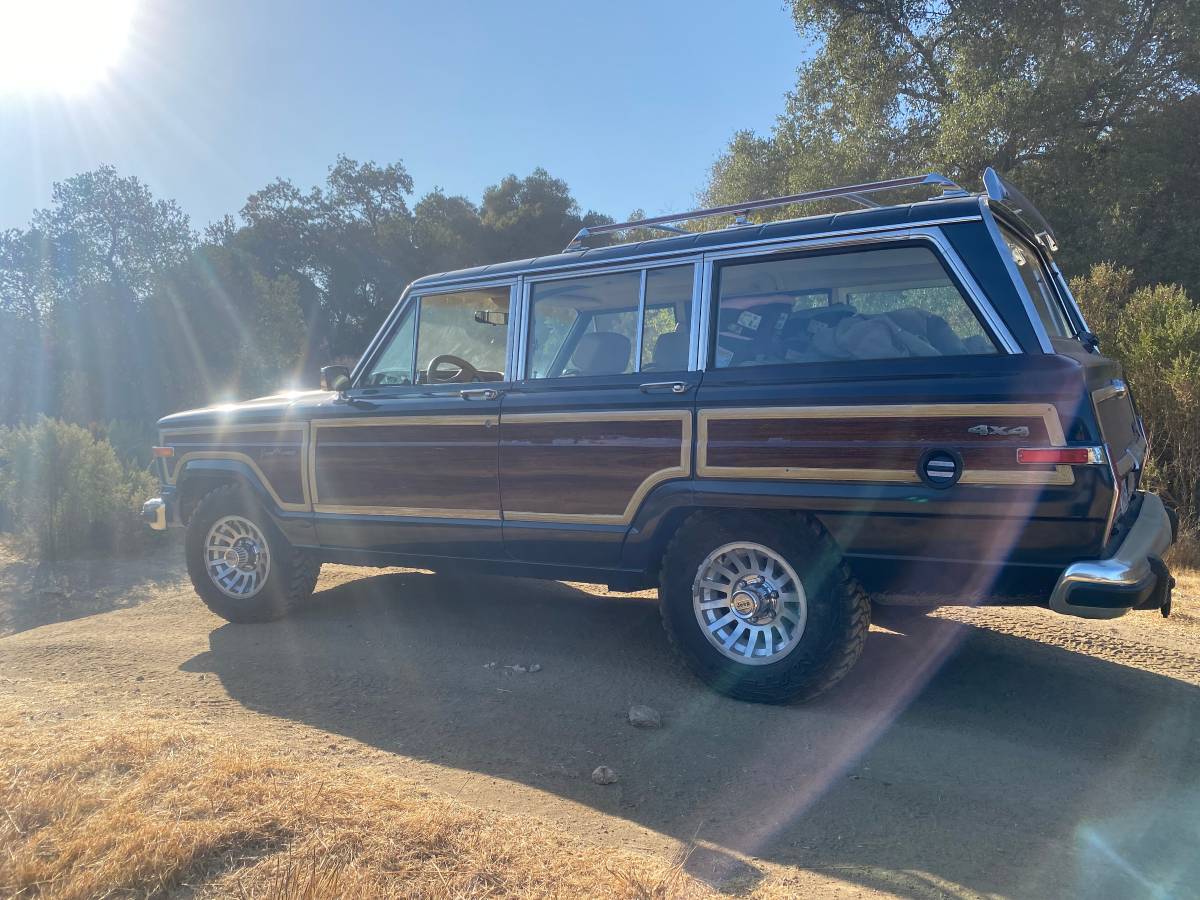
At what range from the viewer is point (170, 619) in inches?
225

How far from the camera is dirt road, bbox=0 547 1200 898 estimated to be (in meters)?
2.62

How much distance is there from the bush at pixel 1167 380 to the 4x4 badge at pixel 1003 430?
5558 mm

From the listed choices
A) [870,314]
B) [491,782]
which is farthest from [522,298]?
[491,782]

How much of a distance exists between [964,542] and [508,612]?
9.89 feet

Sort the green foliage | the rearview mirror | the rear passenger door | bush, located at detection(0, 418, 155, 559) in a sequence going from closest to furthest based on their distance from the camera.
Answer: the rear passenger door
the rearview mirror
bush, located at detection(0, 418, 155, 559)
the green foliage

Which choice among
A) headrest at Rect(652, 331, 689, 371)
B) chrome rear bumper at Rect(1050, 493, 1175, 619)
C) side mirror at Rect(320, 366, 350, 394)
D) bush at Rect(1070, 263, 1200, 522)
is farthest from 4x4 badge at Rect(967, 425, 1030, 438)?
bush at Rect(1070, 263, 1200, 522)

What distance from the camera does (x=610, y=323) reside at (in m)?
4.50

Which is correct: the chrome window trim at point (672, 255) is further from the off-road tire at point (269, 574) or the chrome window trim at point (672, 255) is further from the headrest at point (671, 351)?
the off-road tire at point (269, 574)

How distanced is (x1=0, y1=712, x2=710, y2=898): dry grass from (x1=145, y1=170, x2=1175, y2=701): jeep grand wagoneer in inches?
59.0

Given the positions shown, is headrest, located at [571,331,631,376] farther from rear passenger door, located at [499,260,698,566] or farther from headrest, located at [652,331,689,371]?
headrest, located at [652,331,689,371]

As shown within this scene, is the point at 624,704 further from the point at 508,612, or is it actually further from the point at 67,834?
the point at 67,834

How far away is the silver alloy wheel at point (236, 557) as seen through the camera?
534 cm

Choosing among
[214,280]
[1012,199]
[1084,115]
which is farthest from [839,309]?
[214,280]

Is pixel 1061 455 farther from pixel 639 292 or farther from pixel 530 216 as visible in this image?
pixel 530 216
